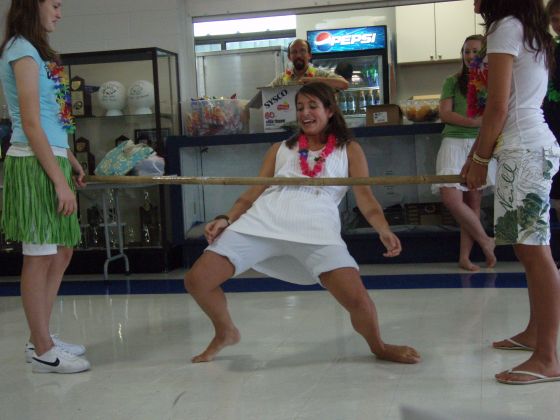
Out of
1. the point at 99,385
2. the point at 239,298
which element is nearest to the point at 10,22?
the point at 99,385

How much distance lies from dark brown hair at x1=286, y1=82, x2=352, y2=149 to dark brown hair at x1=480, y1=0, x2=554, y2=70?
67 centimetres

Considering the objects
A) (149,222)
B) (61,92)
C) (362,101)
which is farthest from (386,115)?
(61,92)

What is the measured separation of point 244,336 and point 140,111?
2.86 metres

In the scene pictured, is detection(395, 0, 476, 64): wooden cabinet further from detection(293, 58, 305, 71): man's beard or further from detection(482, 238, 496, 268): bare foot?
detection(482, 238, 496, 268): bare foot

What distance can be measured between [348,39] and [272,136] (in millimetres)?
2964

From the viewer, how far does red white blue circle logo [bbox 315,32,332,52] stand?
792 centimetres

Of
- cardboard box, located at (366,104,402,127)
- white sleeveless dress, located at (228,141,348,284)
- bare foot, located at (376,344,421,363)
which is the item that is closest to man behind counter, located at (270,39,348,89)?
cardboard box, located at (366,104,402,127)

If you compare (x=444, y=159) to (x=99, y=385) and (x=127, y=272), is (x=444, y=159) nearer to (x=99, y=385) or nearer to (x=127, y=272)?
(x=127, y=272)

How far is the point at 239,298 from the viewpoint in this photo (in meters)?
4.14

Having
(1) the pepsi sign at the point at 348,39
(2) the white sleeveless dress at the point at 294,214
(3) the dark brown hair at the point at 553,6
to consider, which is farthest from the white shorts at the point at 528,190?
(1) the pepsi sign at the point at 348,39

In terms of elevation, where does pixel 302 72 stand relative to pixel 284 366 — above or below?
above

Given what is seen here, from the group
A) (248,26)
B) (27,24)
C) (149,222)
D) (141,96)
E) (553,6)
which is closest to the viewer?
(27,24)

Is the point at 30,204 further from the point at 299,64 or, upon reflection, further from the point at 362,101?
the point at 362,101

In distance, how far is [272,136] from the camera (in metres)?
Answer: 5.32
